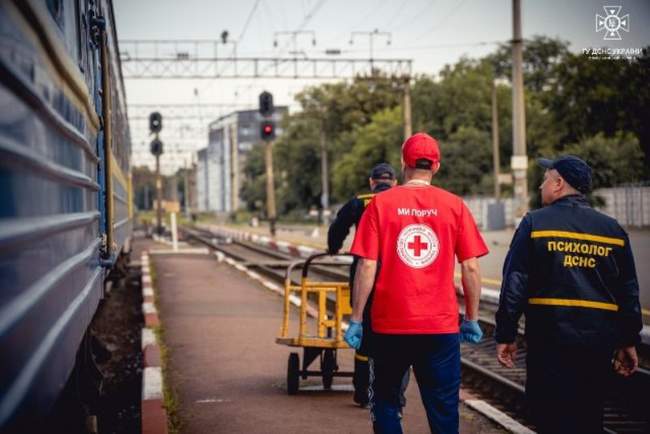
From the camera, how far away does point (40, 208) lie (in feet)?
9.85

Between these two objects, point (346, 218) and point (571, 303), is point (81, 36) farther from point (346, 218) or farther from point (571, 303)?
point (571, 303)

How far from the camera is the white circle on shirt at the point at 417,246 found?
4.25 m

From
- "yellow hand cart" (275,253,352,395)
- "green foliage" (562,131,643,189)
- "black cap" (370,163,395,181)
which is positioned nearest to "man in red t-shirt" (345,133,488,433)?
"black cap" (370,163,395,181)

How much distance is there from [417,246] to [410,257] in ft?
0.20

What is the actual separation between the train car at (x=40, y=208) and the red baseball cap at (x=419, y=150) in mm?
1552

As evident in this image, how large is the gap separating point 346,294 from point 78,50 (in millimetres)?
3066

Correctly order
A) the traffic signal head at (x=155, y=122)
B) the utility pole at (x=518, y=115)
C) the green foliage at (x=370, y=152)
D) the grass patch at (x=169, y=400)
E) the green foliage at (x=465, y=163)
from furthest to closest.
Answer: the green foliage at (x=370, y=152) → the green foliage at (x=465, y=163) → the traffic signal head at (x=155, y=122) → the utility pole at (x=518, y=115) → the grass patch at (x=169, y=400)

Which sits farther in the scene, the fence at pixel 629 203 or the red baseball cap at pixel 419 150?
the fence at pixel 629 203

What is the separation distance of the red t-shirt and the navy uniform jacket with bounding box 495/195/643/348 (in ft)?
1.06

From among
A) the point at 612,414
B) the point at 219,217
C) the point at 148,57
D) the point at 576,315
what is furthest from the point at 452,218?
the point at 219,217

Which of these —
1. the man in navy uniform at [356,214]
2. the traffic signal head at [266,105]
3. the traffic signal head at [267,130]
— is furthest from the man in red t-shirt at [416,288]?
the traffic signal head at [267,130]

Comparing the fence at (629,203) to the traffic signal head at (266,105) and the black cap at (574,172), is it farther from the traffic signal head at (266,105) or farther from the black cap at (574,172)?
the black cap at (574,172)

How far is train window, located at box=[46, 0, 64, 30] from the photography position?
375 centimetres

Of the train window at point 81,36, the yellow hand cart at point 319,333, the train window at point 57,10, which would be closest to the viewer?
the train window at point 57,10
